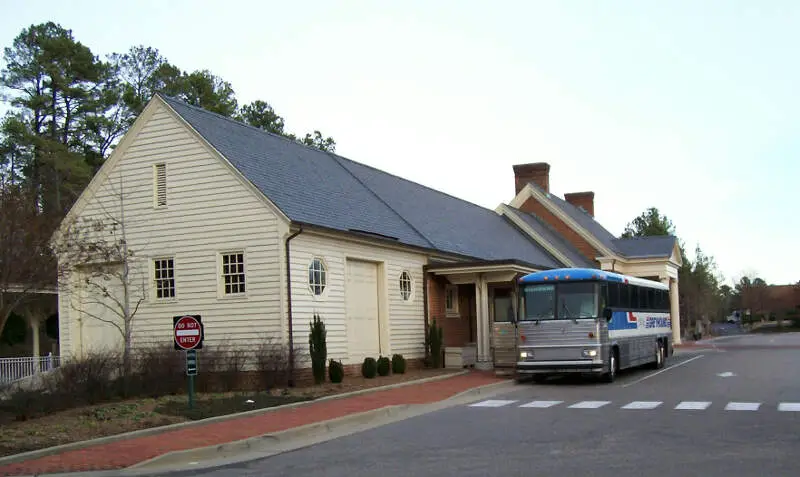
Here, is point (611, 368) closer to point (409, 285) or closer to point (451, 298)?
point (409, 285)

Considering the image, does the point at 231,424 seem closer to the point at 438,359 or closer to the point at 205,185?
the point at 205,185

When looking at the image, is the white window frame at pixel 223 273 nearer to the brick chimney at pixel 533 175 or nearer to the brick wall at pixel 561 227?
the brick wall at pixel 561 227

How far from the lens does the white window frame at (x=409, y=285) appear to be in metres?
28.5

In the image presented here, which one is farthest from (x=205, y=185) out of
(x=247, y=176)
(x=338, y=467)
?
(x=338, y=467)

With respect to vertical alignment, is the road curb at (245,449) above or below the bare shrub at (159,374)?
below

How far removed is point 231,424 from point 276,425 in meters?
0.86

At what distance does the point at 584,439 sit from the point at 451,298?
19.7 m

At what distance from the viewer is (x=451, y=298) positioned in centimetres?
3269

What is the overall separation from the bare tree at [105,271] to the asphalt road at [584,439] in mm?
10784

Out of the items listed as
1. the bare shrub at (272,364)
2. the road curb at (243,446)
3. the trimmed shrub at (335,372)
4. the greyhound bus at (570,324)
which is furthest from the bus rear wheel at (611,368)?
the road curb at (243,446)

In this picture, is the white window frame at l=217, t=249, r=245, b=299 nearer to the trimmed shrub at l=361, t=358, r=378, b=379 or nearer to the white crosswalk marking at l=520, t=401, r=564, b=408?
the trimmed shrub at l=361, t=358, r=378, b=379

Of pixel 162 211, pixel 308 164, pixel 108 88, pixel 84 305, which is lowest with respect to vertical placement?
pixel 84 305

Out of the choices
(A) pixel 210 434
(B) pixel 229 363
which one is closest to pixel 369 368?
(B) pixel 229 363

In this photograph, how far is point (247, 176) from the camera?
23.7m
